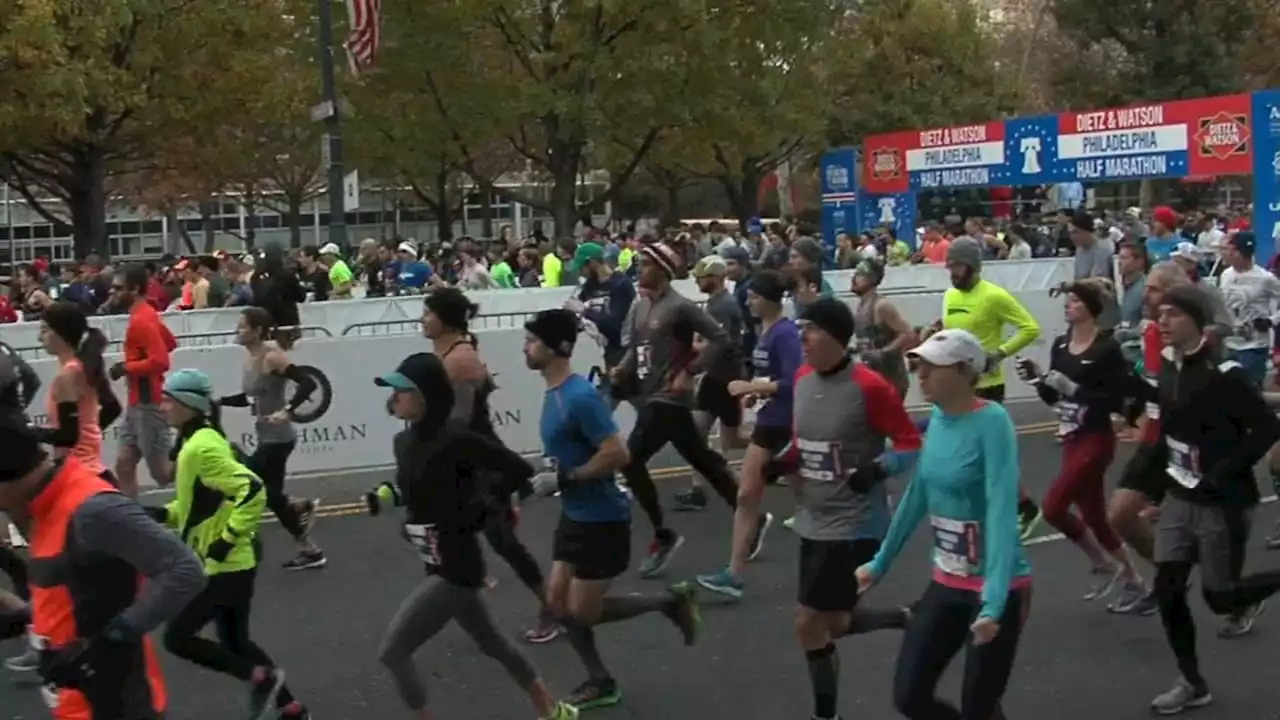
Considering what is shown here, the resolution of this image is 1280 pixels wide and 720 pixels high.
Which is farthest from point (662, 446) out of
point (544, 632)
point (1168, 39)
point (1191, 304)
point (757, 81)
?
point (1168, 39)

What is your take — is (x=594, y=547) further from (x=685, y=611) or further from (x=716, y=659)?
(x=716, y=659)

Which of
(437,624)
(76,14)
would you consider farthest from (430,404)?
(76,14)

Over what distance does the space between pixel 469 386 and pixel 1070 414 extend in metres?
2.84

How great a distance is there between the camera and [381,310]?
59.7 feet

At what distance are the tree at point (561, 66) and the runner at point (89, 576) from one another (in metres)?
29.7

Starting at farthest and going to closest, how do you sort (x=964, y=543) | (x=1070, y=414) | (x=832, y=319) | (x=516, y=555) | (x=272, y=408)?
(x=272, y=408)
(x=1070, y=414)
(x=516, y=555)
(x=832, y=319)
(x=964, y=543)

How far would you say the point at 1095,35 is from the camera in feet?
182

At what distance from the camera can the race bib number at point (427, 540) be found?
6.16 metres

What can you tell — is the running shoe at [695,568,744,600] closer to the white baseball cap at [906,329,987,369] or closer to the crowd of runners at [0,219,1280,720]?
the crowd of runners at [0,219,1280,720]

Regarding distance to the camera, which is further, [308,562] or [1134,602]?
[308,562]

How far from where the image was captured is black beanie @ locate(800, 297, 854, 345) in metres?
6.22

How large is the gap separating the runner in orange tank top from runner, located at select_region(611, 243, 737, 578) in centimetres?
289

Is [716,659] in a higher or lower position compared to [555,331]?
lower

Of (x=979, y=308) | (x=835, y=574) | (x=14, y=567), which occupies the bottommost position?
(x=14, y=567)
